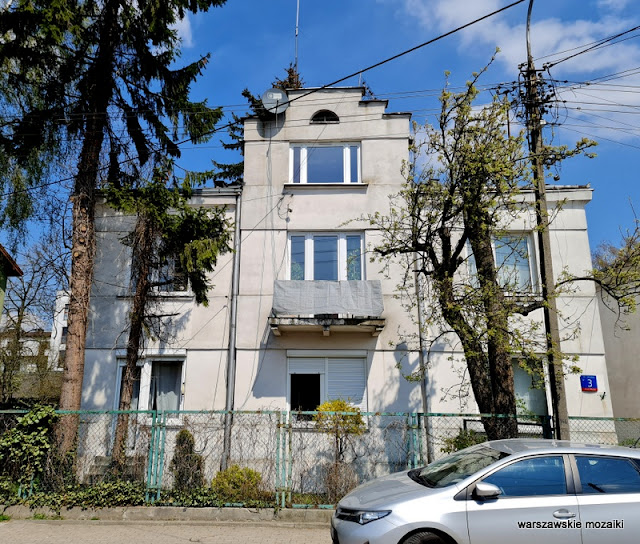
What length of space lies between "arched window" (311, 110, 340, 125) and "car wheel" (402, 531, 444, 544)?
1084cm

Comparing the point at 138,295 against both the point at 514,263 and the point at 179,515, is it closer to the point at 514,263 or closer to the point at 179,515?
the point at 179,515

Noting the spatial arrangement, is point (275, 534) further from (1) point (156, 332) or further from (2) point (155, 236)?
(2) point (155, 236)

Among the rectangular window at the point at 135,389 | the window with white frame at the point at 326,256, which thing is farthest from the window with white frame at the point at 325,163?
the rectangular window at the point at 135,389

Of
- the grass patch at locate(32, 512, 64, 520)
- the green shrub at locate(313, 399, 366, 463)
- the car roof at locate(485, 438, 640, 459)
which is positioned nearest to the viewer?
the car roof at locate(485, 438, 640, 459)

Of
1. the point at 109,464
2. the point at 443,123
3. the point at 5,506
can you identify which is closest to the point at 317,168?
the point at 443,123

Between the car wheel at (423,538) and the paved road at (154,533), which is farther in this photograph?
the paved road at (154,533)

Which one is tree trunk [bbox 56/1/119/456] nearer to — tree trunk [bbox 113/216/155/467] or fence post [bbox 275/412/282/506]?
tree trunk [bbox 113/216/155/467]

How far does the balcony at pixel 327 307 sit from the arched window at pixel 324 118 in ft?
15.3

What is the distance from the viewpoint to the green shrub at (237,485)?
342 inches

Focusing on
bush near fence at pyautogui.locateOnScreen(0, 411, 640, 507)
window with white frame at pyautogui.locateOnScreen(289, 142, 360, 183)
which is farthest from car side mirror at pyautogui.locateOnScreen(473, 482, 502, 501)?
window with white frame at pyautogui.locateOnScreen(289, 142, 360, 183)

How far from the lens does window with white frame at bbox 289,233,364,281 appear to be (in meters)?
12.6

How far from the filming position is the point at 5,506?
8453 millimetres

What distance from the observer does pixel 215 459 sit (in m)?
9.09

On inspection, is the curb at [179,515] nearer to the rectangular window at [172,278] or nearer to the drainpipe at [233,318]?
the drainpipe at [233,318]
